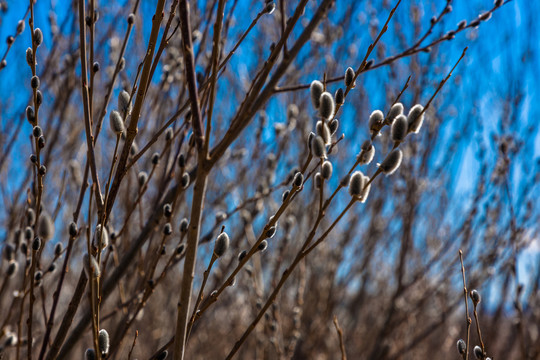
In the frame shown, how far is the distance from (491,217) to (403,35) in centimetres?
132

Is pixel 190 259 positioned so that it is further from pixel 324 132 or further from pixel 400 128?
pixel 400 128

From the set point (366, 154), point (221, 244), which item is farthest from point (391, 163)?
point (221, 244)

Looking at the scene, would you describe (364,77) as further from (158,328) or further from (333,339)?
(158,328)

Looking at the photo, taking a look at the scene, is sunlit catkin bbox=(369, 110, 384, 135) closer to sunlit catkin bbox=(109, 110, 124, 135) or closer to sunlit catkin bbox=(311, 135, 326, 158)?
sunlit catkin bbox=(311, 135, 326, 158)

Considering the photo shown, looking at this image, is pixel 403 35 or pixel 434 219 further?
pixel 434 219

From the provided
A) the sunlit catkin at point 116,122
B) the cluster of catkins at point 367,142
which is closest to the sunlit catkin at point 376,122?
the cluster of catkins at point 367,142

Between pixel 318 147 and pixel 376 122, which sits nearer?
pixel 318 147

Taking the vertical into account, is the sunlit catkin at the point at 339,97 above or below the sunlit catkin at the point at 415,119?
above

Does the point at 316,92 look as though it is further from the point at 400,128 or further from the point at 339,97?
the point at 400,128

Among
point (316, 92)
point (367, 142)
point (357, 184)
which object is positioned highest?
point (316, 92)

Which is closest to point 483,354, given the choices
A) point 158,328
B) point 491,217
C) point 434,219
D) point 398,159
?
point 398,159

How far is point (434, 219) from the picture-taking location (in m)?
4.54

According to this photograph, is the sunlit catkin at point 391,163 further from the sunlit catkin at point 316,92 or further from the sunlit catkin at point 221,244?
the sunlit catkin at point 221,244

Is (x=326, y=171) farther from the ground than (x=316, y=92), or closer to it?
closer to it
